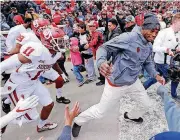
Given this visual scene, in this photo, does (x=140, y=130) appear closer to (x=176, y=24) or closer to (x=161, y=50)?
(x=161, y=50)

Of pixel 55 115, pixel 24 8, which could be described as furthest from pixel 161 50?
pixel 24 8

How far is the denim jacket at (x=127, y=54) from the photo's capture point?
3.16m

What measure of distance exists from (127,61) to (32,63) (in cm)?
116

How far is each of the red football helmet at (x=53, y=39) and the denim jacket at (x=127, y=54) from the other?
2.48ft

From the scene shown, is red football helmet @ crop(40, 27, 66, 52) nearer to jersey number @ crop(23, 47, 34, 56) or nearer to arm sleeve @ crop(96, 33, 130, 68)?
jersey number @ crop(23, 47, 34, 56)

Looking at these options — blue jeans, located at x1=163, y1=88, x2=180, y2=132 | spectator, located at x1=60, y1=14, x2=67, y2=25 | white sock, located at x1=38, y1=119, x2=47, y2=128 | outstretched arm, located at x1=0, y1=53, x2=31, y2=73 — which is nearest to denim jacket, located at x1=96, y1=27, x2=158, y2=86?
outstretched arm, located at x1=0, y1=53, x2=31, y2=73

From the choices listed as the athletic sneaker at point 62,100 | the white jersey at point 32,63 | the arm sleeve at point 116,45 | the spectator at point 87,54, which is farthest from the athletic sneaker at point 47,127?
the spectator at point 87,54

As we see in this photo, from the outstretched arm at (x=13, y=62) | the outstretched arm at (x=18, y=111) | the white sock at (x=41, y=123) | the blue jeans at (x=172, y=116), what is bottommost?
the white sock at (x=41, y=123)

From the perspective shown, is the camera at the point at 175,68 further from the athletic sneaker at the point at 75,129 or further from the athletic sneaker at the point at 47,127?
the athletic sneaker at the point at 47,127

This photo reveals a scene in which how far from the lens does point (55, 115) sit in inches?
183

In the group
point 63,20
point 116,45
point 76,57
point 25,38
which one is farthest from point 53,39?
point 63,20

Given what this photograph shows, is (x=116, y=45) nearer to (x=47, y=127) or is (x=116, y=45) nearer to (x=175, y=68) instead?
(x=175, y=68)

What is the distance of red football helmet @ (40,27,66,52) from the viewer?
3633 millimetres

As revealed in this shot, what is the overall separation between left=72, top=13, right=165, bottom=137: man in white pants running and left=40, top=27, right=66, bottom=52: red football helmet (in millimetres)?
740
